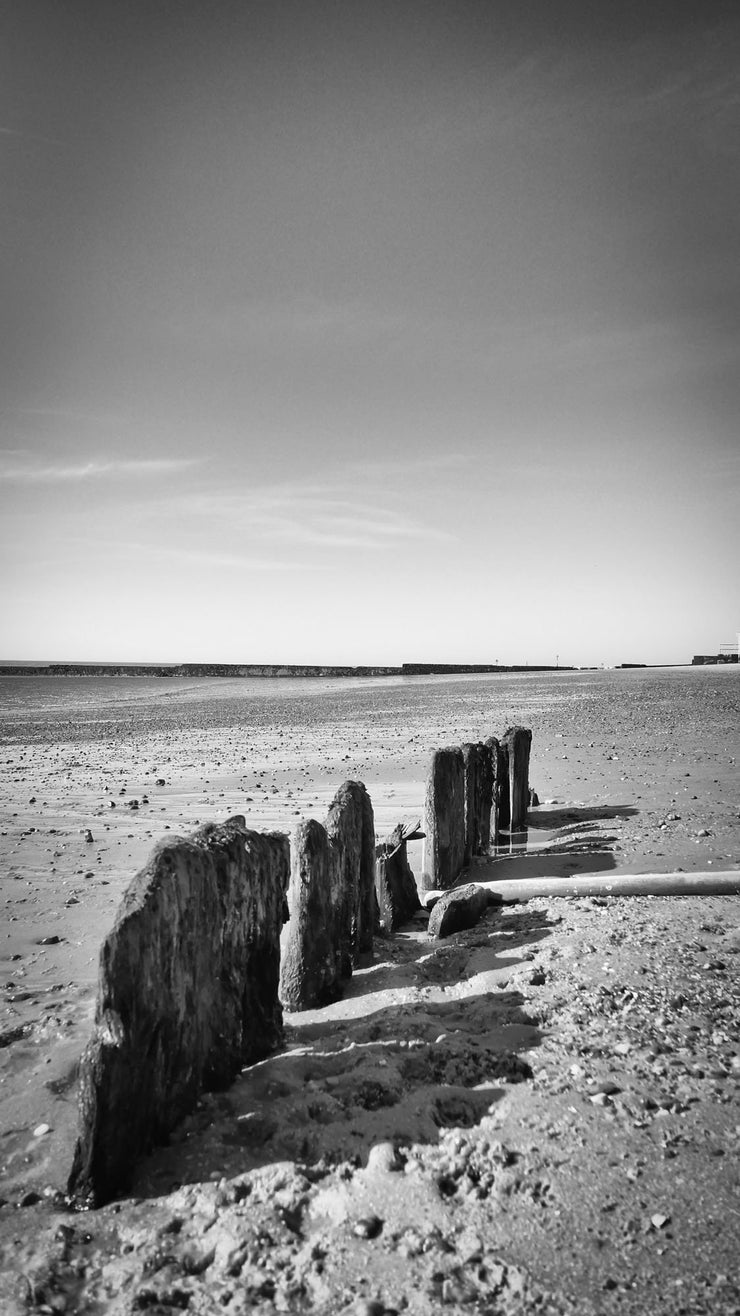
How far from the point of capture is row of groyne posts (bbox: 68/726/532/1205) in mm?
2691

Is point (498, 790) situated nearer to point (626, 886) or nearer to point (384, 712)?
point (626, 886)

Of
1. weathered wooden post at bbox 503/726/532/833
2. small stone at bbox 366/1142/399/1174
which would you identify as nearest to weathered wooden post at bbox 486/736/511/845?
weathered wooden post at bbox 503/726/532/833

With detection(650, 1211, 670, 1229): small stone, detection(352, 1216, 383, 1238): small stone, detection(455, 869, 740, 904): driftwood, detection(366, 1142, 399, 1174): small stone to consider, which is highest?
detection(455, 869, 740, 904): driftwood

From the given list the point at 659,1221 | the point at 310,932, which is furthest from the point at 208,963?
the point at 659,1221

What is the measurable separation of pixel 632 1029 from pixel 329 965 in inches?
69.6

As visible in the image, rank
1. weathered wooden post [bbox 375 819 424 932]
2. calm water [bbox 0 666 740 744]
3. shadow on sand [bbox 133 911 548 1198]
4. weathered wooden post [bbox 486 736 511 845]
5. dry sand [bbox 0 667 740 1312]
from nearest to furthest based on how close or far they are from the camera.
Result: dry sand [bbox 0 667 740 1312]
shadow on sand [bbox 133 911 548 1198]
weathered wooden post [bbox 375 819 424 932]
weathered wooden post [bbox 486 736 511 845]
calm water [bbox 0 666 740 744]

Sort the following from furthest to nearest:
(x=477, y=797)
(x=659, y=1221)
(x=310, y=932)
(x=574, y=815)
Result: (x=574, y=815)
(x=477, y=797)
(x=310, y=932)
(x=659, y=1221)

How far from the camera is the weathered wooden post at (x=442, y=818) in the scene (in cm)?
598

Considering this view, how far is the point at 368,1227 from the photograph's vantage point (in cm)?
237

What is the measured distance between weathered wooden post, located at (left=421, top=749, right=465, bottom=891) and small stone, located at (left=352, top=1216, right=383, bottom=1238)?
11.9 ft

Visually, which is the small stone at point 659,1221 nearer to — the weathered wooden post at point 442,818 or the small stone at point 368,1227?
the small stone at point 368,1227

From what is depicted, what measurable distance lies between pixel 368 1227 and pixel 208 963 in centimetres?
122

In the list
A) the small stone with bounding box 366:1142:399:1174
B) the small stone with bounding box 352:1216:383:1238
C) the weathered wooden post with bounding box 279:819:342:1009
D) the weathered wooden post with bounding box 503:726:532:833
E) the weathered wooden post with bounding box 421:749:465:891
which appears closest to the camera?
the small stone with bounding box 352:1216:383:1238

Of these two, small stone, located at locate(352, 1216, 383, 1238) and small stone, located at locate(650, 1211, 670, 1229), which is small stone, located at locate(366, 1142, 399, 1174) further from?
small stone, located at locate(650, 1211, 670, 1229)
